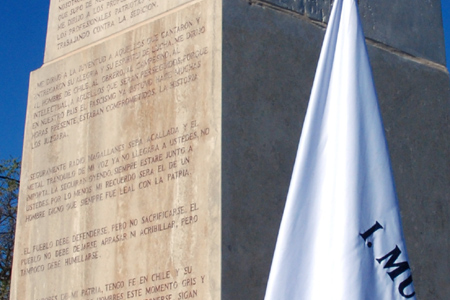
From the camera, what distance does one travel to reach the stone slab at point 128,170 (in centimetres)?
578

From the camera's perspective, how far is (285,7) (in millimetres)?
6492

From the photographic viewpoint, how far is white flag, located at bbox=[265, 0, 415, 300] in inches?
143

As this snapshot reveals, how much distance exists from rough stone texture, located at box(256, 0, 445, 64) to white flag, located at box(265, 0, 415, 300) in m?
2.82

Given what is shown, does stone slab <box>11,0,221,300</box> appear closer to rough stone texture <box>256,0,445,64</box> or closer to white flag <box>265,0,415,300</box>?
rough stone texture <box>256,0,445,64</box>

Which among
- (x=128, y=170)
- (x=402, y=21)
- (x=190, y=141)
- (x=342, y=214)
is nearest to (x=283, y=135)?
(x=190, y=141)

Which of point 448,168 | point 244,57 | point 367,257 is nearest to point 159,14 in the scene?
point 244,57

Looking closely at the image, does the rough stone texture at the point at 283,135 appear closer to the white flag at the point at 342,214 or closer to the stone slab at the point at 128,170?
the stone slab at the point at 128,170

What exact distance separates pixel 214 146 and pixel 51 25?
2.71m

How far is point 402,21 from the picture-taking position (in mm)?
7336

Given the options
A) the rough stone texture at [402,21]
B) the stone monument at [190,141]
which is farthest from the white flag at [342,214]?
the rough stone texture at [402,21]

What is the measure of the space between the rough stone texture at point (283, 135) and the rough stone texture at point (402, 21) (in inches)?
2.7

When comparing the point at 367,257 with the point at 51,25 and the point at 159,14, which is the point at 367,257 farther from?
the point at 51,25

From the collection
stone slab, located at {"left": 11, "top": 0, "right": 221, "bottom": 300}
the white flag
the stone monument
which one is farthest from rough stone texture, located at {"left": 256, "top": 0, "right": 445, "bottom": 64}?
the white flag

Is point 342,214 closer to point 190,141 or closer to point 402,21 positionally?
point 190,141
